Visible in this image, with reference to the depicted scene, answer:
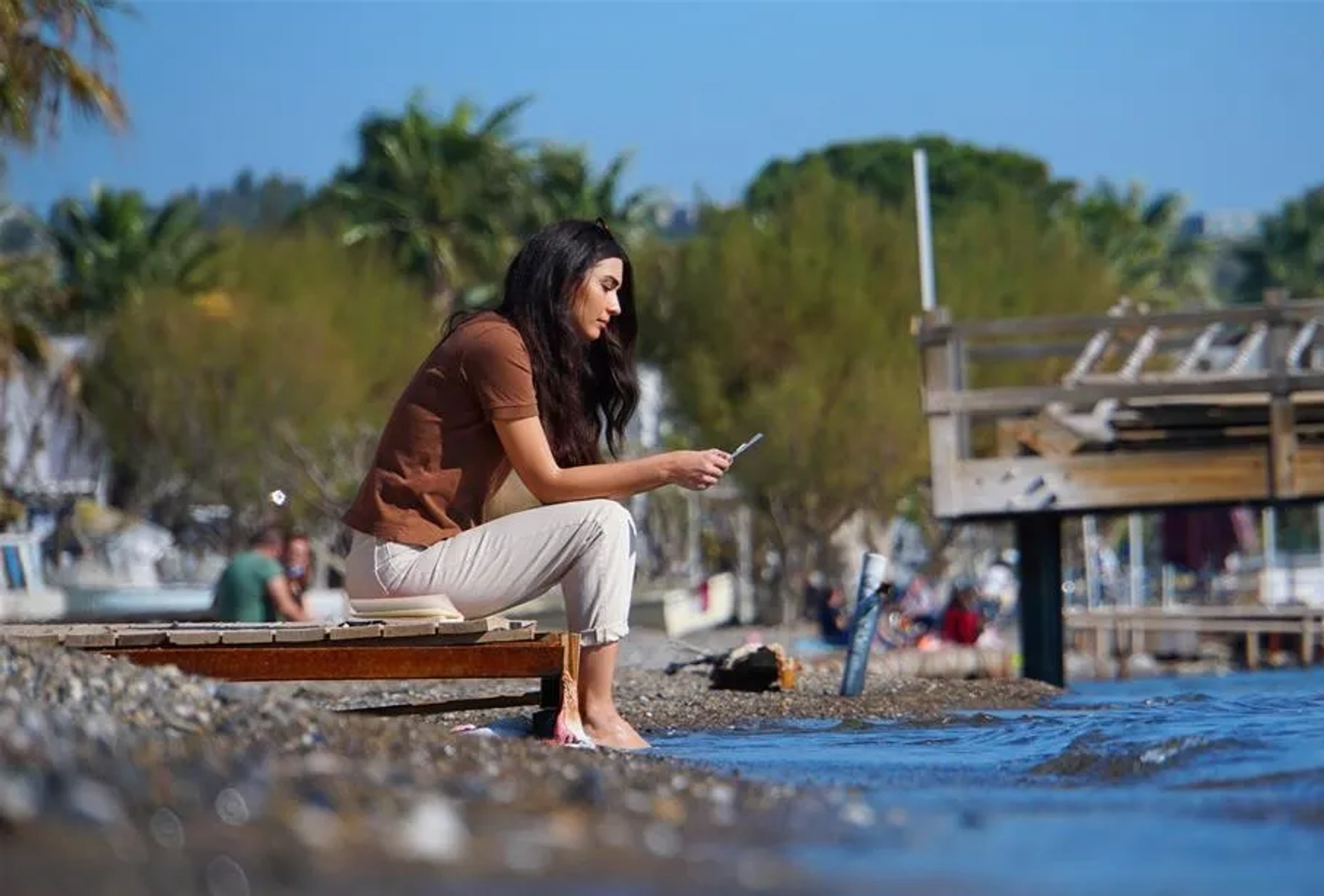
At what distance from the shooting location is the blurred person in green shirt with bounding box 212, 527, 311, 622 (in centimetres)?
1536

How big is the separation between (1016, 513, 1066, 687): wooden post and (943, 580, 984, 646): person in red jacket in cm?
682

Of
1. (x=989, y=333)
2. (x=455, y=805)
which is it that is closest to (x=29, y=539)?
(x=989, y=333)

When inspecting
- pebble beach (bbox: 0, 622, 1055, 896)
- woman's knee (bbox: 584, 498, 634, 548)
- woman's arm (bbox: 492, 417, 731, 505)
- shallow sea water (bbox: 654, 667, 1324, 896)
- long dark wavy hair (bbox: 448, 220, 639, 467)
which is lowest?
shallow sea water (bbox: 654, 667, 1324, 896)

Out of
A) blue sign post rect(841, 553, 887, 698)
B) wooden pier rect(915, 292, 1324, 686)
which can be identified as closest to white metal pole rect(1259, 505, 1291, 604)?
wooden pier rect(915, 292, 1324, 686)

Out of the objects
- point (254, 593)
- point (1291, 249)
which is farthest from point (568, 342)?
point (1291, 249)

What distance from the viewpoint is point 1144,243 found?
3401 inches

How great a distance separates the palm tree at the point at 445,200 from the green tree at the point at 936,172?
30078 millimetres

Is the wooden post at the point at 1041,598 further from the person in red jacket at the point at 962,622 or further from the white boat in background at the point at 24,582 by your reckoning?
the white boat in background at the point at 24,582

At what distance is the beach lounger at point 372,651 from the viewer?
6.53 m

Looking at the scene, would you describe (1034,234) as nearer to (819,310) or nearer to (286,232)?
(819,310)

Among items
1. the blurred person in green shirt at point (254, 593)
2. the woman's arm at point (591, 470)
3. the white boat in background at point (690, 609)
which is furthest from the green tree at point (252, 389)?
the woman's arm at point (591, 470)

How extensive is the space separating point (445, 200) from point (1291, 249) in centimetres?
5331

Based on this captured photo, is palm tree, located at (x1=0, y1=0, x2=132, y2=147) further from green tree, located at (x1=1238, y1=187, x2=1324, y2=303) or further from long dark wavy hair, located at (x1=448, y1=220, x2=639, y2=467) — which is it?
green tree, located at (x1=1238, y1=187, x2=1324, y2=303)

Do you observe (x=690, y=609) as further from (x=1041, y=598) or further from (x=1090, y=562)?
(x=1041, y=598)
